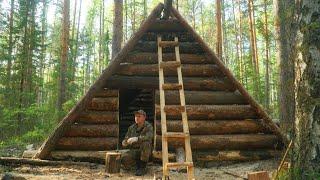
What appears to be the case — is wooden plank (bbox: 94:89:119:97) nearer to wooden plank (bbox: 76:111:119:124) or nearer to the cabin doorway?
wooden plank (bbox: 76:111:119:124)

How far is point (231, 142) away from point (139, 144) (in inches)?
90.2

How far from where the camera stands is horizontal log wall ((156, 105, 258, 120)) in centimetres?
888

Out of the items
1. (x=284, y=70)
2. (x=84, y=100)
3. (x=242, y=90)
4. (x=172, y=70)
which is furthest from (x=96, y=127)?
(x=284, y=70)

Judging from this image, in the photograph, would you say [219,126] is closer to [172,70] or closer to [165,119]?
[172,70]

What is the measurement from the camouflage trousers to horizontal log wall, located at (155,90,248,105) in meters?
1.78

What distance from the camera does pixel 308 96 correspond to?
14.2ft

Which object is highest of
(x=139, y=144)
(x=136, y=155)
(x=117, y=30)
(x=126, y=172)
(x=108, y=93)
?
(x=117, y=30)

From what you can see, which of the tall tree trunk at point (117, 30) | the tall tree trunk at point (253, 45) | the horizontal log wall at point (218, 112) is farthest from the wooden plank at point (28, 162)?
the tall tree trunk at point (253, 45)

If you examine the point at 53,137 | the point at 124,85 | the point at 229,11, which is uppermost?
the point at 229,11

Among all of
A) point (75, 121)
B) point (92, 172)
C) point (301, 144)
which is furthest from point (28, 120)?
point (301, 144)

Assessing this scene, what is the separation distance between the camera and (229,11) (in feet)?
146

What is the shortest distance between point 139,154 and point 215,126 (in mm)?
Answer: 2147

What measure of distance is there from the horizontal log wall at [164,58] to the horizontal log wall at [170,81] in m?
0.46

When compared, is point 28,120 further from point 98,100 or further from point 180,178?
point 180,178
